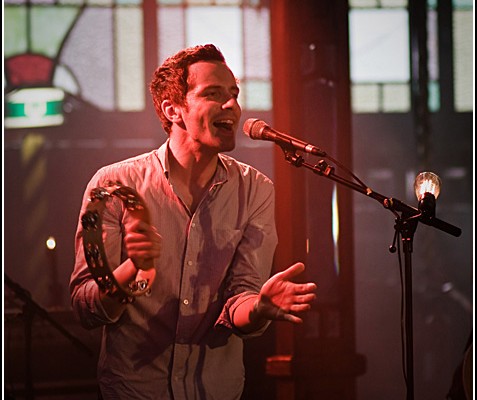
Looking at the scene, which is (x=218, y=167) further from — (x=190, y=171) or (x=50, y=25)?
(x=50, y=25)

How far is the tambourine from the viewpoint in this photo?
2.36 m

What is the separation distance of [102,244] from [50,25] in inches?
377

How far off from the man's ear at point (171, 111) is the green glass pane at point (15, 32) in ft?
27.3

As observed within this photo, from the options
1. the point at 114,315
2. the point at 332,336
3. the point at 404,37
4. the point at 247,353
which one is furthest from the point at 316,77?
the point at 404,37

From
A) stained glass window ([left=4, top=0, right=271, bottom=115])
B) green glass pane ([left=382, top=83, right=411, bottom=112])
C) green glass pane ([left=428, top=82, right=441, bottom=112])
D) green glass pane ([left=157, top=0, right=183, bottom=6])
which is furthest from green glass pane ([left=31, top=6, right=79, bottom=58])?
green glass pane ([left=428, top=82, right=441, bottom=112])

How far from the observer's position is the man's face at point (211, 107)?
2729mm

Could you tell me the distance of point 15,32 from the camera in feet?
35.5

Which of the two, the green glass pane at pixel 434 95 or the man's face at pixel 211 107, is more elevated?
the green glass pane at pixel 434 95

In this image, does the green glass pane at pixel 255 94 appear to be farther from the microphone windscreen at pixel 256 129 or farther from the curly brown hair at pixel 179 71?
the microphone windscreen at pixel 256 129

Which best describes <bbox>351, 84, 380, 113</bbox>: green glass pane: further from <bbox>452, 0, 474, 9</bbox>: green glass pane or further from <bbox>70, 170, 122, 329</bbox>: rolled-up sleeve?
<bbox>70, 170, 122, 329</bbox>: rolled-up sleeve

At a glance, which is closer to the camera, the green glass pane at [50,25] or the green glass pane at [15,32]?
the green glass pane at [15,32]

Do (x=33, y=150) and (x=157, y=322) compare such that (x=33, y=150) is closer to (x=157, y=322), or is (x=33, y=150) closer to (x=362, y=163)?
(x=362, y=163)

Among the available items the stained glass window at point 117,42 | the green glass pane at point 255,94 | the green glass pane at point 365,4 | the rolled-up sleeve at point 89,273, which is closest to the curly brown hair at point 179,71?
the rolled-up sleeve at point 89,273

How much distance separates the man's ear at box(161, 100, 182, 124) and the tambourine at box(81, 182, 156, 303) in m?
0.51
